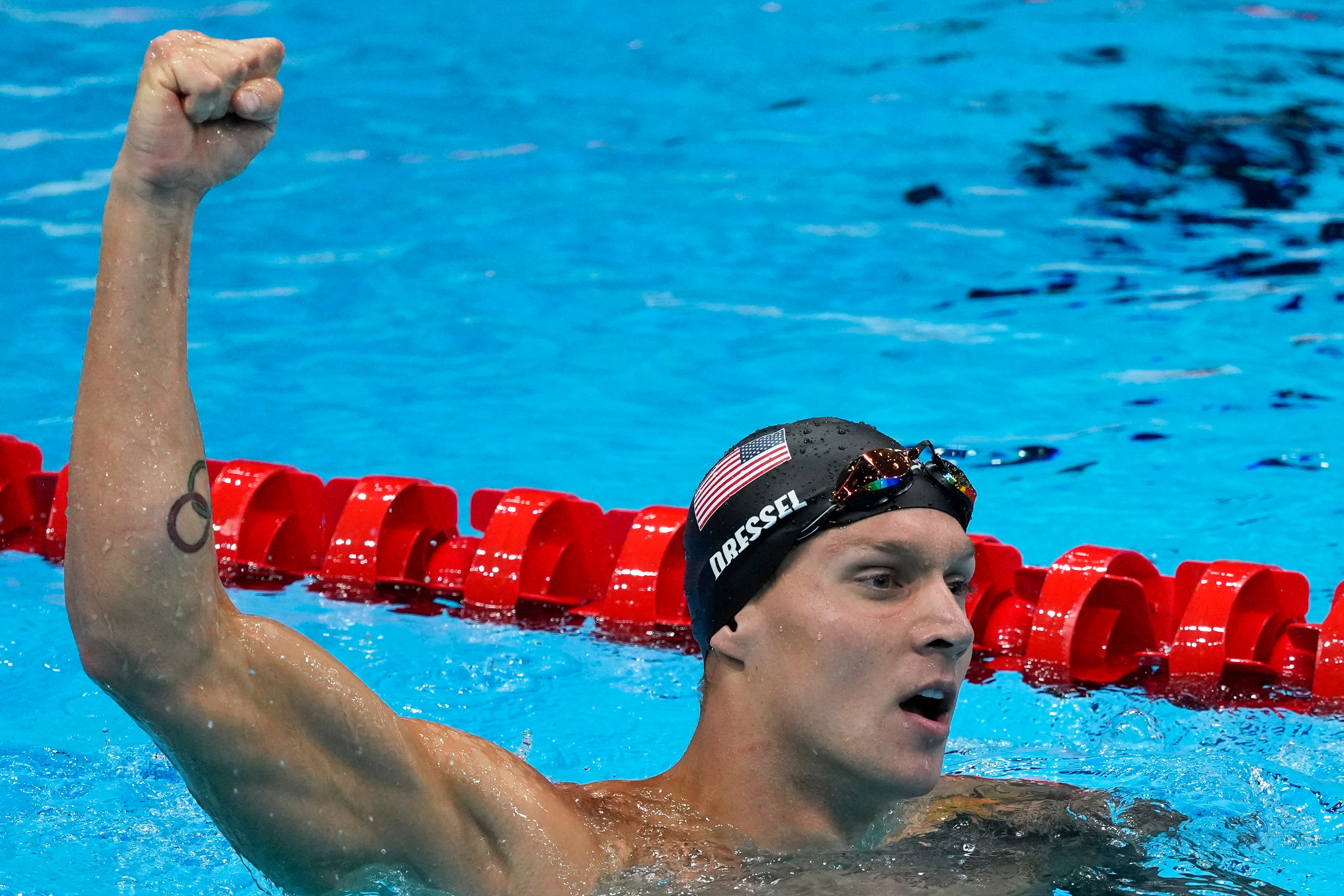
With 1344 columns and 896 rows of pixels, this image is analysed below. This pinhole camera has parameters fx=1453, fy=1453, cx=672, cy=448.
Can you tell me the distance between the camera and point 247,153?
179 cm

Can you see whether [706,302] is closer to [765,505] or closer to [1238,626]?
[1238,626]

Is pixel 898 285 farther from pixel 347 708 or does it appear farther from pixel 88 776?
pixel 347 708

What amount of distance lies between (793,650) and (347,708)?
0.81m

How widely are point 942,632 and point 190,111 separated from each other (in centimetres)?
140

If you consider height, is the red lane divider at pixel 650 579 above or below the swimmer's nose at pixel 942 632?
above

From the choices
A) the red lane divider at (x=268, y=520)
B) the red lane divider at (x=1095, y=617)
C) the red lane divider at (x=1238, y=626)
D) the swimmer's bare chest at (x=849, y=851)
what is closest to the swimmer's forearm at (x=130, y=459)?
the swimmer's bare chest at (x=849, y=851)

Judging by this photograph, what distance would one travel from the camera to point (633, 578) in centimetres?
514

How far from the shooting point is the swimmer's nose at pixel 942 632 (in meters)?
2.38

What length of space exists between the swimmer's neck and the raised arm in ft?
2.28

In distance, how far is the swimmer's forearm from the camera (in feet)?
5.63

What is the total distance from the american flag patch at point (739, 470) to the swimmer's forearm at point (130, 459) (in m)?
1.21

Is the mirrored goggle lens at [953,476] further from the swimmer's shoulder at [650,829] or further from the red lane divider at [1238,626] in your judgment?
the red lane divider at [1238,626]

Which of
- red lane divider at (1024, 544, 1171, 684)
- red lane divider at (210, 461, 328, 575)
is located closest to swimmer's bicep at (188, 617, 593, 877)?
red lane divider at (1024, 544, 1171, 684)

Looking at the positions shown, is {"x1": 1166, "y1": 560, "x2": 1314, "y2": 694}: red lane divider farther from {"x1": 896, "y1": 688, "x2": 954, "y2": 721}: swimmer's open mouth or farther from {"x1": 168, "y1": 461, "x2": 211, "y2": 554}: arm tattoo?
{"x1": 168, "y1": 461, "x2": 211, "y2": 554}: arm tattoo
